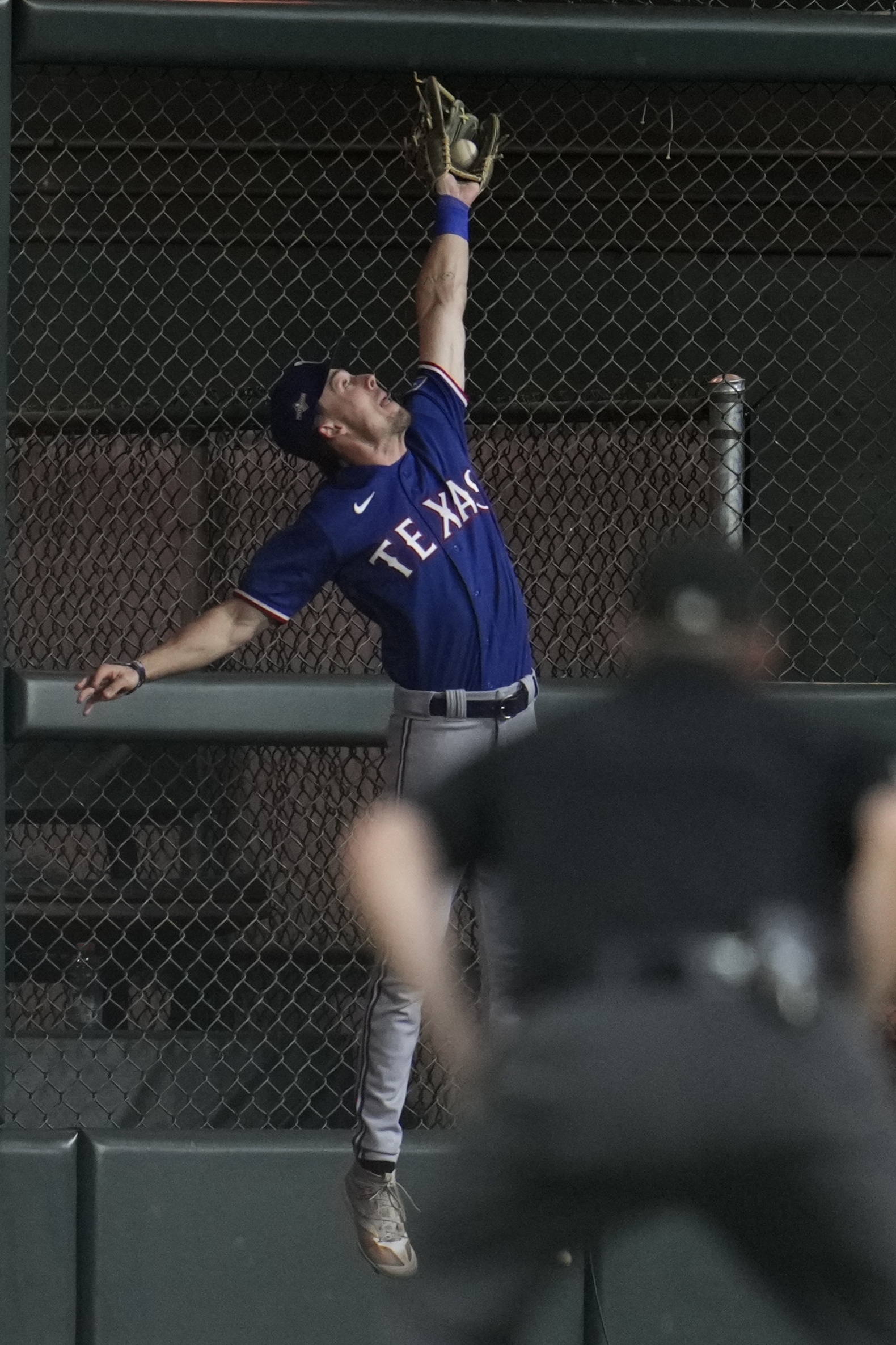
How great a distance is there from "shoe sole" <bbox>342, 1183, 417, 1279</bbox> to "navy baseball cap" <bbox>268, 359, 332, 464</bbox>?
1.97 meters

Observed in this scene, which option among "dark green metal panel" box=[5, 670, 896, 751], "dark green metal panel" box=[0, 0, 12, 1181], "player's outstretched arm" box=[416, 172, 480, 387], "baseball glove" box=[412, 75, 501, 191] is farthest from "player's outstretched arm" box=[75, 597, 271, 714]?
"baseball glove" box=[412, 75, 501, 191]

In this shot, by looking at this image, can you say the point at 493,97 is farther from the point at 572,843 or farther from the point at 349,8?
the point at 572,843

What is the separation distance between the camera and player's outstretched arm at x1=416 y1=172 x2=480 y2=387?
13.7 ft

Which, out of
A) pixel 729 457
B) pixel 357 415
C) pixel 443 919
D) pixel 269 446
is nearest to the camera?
pixel 443 919

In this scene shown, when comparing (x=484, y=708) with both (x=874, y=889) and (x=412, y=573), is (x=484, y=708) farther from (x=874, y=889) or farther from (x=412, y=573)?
(x=874, y=889)

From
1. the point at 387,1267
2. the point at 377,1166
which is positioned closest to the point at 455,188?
the point at 377,1166

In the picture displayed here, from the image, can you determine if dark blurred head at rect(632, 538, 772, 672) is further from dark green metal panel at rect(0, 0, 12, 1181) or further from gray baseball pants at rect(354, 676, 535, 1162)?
dark green metal panel at rect(0, 0, 12, 1181)

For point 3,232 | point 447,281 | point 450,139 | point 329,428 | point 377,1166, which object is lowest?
point 377,1166

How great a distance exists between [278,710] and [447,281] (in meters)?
1.29

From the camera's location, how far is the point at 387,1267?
13.8 feet

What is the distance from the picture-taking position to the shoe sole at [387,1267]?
415 cm

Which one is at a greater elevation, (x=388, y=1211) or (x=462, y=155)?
(x=462, y=155)

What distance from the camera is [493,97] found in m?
6.83

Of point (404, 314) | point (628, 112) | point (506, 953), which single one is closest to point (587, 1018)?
point (506, 953)
